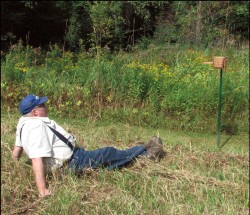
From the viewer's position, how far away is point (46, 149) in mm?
4375

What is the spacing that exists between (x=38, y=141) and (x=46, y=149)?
10 centimetres

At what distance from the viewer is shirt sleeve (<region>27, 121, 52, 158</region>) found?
4.32 metres

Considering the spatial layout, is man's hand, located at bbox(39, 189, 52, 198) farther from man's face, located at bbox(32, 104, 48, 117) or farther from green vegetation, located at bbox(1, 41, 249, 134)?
green vegetation, located at bbox(1, 41, 249, 134)

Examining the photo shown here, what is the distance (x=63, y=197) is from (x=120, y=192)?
1.91 ft

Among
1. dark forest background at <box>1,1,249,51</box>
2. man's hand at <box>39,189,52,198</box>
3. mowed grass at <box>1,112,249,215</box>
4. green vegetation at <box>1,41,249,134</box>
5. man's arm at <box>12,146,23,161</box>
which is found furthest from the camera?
dark forest background at <box>1,1,249,51</box>

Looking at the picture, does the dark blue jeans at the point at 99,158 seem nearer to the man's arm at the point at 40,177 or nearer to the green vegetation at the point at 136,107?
the green vegetation at the point at 136,107

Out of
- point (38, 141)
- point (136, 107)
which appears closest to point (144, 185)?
point (38, 141)

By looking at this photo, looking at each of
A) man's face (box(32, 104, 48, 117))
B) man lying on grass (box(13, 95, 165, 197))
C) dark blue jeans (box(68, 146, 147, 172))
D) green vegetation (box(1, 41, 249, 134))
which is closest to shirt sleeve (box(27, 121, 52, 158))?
man lying on grass (box(13, 95, 165, 197))

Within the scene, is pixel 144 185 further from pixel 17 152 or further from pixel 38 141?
pixel 17 152

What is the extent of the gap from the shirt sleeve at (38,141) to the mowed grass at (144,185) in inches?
10.9

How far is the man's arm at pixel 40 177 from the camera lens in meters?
4.22

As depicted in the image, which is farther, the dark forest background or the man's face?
the dark forest background

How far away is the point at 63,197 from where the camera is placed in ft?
13.3

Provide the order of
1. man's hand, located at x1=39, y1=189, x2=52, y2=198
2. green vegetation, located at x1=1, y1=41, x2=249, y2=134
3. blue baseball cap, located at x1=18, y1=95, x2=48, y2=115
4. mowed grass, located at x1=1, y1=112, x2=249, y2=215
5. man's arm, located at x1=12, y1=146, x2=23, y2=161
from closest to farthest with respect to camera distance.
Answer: mowed grass, located at x1=1, y1=112, x2=249, y2=215, man's hand, located at x1=39, y1=189, x2=52, y2=198, blue baseball cap, located at x1=18, y1=95, x2=48, y2=115, man's arm, located at x1=12, y1=146, x2=23, y2=161, green vegetation, located at x1=1, y1=41, x2=249, y2=134
